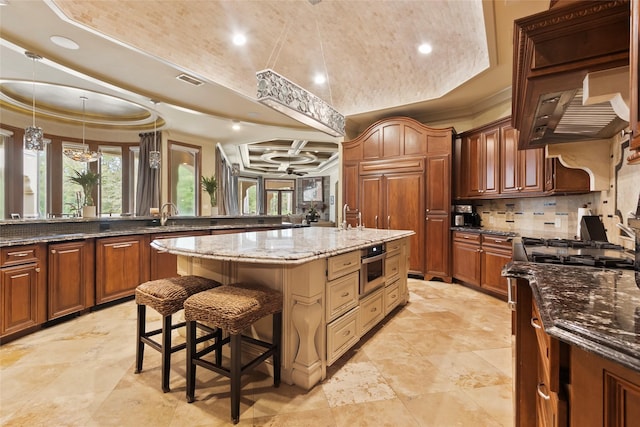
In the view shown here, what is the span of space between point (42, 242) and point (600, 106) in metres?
4.27

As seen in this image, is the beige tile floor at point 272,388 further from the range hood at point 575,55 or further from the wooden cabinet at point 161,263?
the range hood at point 575,55

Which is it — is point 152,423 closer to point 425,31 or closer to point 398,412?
point 398,412

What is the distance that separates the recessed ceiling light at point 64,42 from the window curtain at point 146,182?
3.55m

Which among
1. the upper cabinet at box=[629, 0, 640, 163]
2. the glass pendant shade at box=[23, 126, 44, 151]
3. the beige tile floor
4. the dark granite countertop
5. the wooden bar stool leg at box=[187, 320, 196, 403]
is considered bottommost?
the beige tile floor

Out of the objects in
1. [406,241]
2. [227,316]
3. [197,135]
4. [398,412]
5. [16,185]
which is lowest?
[398,412]

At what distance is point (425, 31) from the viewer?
336 cm

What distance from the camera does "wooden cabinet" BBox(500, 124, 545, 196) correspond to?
3521 millimetres

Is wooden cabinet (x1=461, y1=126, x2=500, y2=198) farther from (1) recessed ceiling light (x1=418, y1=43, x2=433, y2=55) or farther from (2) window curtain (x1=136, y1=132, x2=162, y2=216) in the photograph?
(2) window curtain (x1=136, y1=132, x2=162, y2=216)

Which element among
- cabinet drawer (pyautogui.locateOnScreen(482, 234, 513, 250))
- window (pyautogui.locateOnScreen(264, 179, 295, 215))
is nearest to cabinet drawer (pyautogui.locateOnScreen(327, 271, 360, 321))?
cabinet drawer (pyautogui.locateOnScreen(482, 234, 513, 250))

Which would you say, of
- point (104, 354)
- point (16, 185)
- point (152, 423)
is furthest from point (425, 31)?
point (16, 185)

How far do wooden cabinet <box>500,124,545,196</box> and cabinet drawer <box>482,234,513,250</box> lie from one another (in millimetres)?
635

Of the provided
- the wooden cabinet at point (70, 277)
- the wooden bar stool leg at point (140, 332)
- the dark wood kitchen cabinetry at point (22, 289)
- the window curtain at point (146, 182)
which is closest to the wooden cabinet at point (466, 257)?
the wooden bar stool leg at point (140, 332)

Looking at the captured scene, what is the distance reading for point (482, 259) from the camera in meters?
3.96

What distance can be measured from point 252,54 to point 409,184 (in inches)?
117
